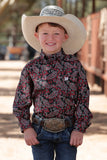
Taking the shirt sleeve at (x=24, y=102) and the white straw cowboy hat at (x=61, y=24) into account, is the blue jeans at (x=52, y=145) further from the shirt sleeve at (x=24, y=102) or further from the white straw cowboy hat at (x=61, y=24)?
the white straw cowboy hat at (x=61, y=24)

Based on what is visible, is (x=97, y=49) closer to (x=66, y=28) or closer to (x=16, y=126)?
(x=16, y=126)

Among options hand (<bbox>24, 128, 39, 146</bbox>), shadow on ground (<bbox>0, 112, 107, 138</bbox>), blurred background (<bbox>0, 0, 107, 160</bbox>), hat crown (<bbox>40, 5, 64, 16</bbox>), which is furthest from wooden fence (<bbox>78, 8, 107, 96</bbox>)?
hand (<bbox>24, 128, 39, 146</bbox>)

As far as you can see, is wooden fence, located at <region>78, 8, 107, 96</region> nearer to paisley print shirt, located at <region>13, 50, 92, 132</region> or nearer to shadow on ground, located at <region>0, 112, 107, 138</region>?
shadow on ground, located at <region>0, 112, 107, 138</region>

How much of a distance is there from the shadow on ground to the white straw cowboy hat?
283 cm

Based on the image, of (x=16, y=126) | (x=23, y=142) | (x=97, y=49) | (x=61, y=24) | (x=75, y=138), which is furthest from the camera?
(x=97, y=49)

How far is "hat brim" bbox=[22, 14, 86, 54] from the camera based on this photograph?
270 cm

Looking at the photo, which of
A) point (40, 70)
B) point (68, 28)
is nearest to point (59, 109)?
point (40, 70)

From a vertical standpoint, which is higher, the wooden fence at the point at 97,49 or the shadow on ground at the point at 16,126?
the wooden fence at the point at 97,49

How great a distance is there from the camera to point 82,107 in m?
2.66

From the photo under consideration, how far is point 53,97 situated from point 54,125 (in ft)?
0.62

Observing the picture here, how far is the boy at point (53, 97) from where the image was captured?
2654 millimetres

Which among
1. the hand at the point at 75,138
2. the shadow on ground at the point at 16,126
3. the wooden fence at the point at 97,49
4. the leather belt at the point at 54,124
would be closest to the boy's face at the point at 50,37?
the leather belt at the point at 54,124

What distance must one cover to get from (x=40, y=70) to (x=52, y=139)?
0.48 metres

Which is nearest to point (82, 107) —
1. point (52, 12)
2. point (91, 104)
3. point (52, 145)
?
point (52, 145)
